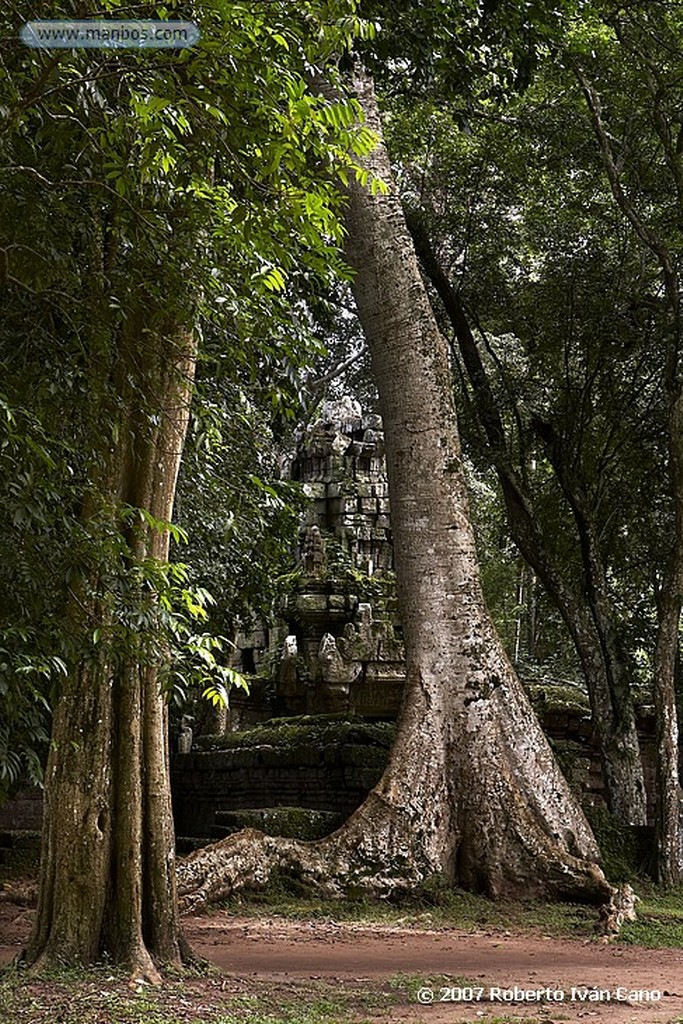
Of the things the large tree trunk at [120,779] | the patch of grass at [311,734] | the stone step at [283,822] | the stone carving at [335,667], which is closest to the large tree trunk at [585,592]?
the patch of grass at [311,734]

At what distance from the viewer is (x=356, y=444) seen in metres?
16.6

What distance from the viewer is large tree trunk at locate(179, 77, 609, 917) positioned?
8820 millimetres

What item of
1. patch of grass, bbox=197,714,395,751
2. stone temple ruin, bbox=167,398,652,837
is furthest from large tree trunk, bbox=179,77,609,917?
patch of grass, bbox=197,714,395,751

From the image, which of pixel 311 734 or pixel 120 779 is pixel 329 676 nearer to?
pixel 311 734

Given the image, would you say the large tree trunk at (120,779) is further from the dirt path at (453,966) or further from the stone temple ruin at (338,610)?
the stone temple ruin at (338,610)

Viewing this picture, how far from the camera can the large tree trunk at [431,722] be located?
882 centimetres

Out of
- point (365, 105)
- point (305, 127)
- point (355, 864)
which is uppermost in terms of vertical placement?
point (365, 105)

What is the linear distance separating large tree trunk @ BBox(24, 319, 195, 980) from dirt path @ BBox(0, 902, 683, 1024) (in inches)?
30.1

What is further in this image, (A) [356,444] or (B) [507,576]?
(B) [507,576]

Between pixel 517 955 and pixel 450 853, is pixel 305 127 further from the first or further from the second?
pixel 450 853

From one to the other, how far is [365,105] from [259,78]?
6.26 m

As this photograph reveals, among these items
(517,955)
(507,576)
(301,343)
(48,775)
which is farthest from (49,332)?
(507,576)

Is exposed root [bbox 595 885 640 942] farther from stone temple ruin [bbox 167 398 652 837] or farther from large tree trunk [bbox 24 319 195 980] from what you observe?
large tree trunk [bbox 24 319 195 980]

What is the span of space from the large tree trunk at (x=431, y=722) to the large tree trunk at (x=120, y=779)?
2.71 metres
